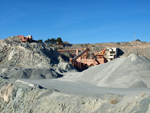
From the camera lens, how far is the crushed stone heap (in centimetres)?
1962

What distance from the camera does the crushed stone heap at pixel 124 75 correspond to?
1962cm

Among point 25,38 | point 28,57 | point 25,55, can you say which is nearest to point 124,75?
point 28,57

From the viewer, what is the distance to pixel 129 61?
2331 cm

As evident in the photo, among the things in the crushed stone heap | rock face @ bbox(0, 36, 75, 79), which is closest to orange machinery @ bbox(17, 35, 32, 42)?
rock face @ bbox(0, 36, 75, 79)

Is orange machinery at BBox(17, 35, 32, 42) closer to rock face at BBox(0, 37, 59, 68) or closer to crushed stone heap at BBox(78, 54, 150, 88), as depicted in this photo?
rock face at BBox(0, 37, 59, 68)

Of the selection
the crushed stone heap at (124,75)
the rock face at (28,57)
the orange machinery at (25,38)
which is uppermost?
the orange machinery at (25,38)

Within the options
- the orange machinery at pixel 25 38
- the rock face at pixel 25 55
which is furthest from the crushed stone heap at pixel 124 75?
the orange machinery at pixel 25 38

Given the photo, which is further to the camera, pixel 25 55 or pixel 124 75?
pixel 25 55

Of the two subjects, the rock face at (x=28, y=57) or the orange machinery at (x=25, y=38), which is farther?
the orange machinery at (x=25, y=38)

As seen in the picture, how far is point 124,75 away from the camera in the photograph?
69.3 feet

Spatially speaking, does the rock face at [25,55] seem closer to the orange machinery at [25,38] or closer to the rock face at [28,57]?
the rock face at [28,57]

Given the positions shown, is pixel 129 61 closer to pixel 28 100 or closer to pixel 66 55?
pixel 28 100

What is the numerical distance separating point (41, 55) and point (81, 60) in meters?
7.24

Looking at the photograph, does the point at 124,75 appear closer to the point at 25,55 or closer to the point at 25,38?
the point at 25,55
